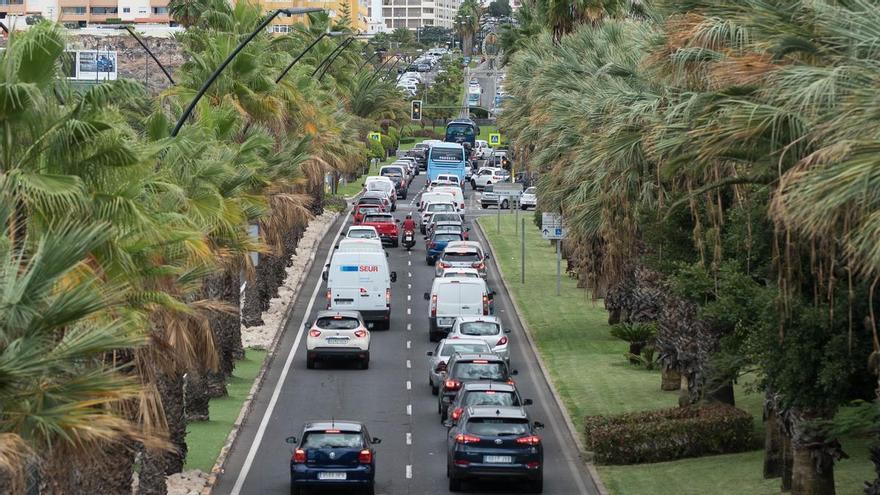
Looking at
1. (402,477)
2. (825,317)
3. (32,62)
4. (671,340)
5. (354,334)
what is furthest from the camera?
(354,334)

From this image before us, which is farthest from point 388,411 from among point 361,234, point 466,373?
point 361,234

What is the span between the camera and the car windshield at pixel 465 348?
119 ft

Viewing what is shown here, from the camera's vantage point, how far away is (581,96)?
40.2m

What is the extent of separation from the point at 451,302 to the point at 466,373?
11677 mm

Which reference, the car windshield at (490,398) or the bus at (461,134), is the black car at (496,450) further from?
the bus at (461,134)

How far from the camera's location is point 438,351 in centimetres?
3638

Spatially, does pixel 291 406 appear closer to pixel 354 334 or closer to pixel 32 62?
pixel 354 334

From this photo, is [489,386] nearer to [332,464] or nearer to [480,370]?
[480,370]

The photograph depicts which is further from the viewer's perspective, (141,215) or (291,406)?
(291,406)

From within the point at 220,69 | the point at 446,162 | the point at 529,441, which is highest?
the point at 220,69

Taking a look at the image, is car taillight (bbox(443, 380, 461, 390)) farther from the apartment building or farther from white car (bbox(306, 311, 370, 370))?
the apartment building

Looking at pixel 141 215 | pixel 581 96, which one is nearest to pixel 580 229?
pixel 581 96

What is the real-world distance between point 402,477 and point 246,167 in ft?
20.2

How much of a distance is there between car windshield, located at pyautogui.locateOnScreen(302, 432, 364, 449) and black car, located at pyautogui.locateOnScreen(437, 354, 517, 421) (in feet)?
23.8
